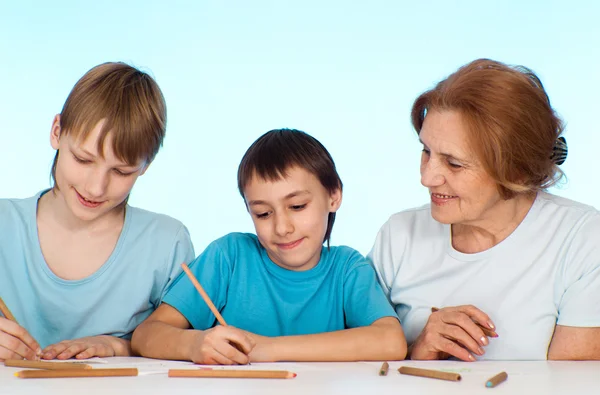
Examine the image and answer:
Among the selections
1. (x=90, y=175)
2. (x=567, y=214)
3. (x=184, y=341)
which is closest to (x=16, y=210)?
(x=90, y=175)

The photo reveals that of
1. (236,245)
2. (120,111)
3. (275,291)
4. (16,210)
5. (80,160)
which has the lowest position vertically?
(275,291)

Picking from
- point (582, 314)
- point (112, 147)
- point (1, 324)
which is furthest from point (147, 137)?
point (582, 314)

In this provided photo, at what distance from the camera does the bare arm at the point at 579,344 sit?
1.51 metres

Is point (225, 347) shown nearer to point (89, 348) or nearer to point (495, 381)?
point (89, 348)

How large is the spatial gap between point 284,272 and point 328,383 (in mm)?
650

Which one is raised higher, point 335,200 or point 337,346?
point 335,200

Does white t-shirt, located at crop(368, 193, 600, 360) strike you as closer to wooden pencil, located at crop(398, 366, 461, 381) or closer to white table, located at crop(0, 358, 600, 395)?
white table, located at crop(0, 358, 600, 395)

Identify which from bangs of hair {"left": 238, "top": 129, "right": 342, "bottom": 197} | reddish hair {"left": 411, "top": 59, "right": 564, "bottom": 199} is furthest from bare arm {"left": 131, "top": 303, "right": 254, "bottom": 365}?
reddish hair {"left": 411, "top": 59, "right": 564, "bottom": 199}

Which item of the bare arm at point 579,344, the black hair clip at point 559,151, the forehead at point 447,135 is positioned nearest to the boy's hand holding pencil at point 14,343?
the forehead at point 447,135

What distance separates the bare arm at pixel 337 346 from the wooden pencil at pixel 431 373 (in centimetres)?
25

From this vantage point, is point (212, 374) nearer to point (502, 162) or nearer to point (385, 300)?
point (385, 300)

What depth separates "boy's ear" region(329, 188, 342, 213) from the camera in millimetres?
1759

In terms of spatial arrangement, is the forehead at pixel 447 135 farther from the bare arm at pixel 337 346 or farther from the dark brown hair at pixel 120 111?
the dark brown hair at pixel 120 111

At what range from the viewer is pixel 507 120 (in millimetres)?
1548
